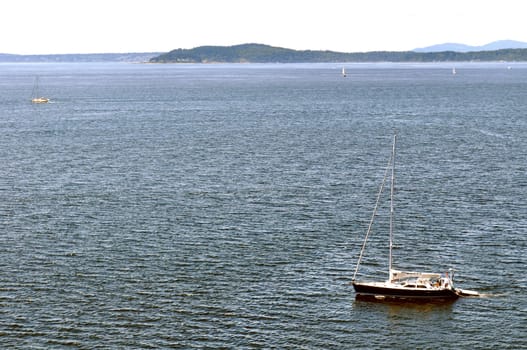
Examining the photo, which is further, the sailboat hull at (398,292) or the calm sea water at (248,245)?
the sailboat hull at (398,292)

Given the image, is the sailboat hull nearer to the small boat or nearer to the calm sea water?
the small boat

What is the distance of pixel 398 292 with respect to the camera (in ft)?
232

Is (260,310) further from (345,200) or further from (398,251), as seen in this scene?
(345,200)

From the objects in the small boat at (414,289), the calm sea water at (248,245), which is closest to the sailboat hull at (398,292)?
the small boat at (414,289)

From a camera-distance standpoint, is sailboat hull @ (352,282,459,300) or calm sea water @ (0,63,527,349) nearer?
calm sea water @ (0,63,527,349)

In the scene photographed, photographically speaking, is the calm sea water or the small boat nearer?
the calm sea water

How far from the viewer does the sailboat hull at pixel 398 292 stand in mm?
70062

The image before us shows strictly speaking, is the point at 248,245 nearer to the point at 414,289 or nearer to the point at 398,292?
the point at 398,292

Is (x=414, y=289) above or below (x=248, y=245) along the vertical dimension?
below

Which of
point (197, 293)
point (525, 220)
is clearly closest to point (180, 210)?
point (197, 293)

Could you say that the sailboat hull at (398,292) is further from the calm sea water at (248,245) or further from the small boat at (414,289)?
the calm sea water at (248,245)

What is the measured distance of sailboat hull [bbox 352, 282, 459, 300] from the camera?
70.1 metres

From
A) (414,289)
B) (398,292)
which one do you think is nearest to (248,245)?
(398,292)

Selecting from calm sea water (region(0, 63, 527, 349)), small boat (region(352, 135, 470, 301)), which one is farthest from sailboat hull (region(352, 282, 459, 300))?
calm sea water (region(0, 63, 527, 349))
